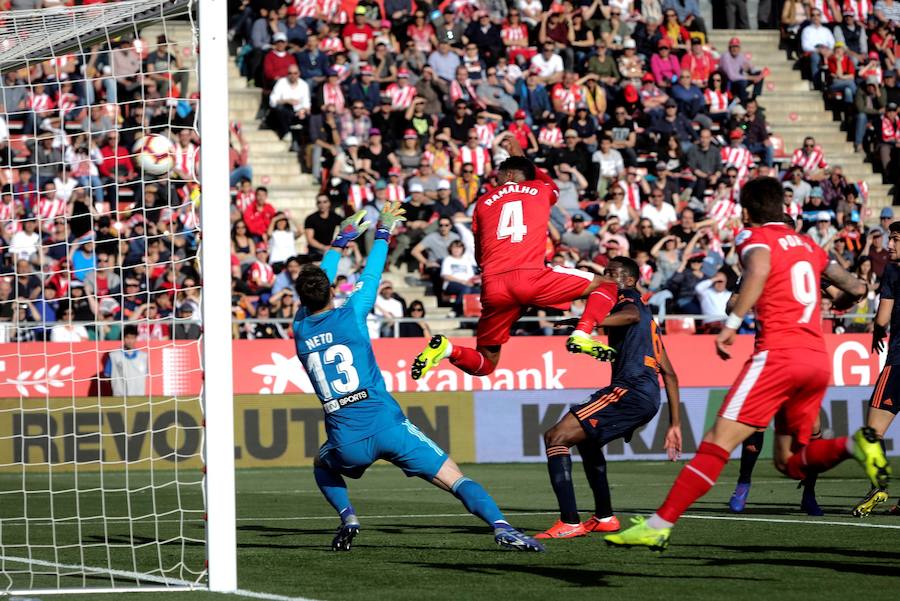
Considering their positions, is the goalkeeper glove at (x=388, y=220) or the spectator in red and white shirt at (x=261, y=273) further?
the spectator in red and white shirt at (x=261, y=273)

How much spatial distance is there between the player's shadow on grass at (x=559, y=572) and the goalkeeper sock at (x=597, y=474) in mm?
2056

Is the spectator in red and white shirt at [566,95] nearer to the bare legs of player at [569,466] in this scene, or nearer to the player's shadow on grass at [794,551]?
the bare legs of player at [569,466]

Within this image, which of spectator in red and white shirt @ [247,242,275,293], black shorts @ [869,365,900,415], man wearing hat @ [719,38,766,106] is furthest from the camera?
man wearing hat @ [719,38,766,106]

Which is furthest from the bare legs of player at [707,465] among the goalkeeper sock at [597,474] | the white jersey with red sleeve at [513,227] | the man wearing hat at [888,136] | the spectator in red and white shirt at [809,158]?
the man wearing hat at [888,136]

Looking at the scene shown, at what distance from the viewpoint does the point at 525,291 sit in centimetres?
1175

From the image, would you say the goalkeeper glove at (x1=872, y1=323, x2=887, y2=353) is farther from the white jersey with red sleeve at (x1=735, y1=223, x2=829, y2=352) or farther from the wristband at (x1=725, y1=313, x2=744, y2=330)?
the wristband at (x1=725, y1=313, x2=744, y2=330)

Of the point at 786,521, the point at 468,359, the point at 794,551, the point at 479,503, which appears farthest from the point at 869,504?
the point at 479,503

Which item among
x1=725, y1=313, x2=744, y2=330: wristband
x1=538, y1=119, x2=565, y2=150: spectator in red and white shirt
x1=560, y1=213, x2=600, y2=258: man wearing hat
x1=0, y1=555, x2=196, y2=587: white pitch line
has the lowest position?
x1=0, y1=555, x2=196, y2=587: white pitch line

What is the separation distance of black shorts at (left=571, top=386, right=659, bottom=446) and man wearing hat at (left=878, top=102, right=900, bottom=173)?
20318 millimetres

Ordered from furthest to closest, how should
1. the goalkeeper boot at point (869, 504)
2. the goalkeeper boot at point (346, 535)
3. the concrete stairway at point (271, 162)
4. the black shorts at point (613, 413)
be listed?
1. the concrete stairway at point (271, 162)
2. the goalkeeper boot at point (869, 504)
3. the black shorts at point (613, 413)
4. the goalkeeper boot at point (346, 535)

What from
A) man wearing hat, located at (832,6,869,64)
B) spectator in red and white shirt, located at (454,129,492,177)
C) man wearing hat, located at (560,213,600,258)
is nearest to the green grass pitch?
man wearing hat, located at (560,213,600,258)

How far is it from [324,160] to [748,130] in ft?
29.4

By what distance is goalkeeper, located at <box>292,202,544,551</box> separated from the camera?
400 inches

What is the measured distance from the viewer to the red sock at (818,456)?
853 centimetres
